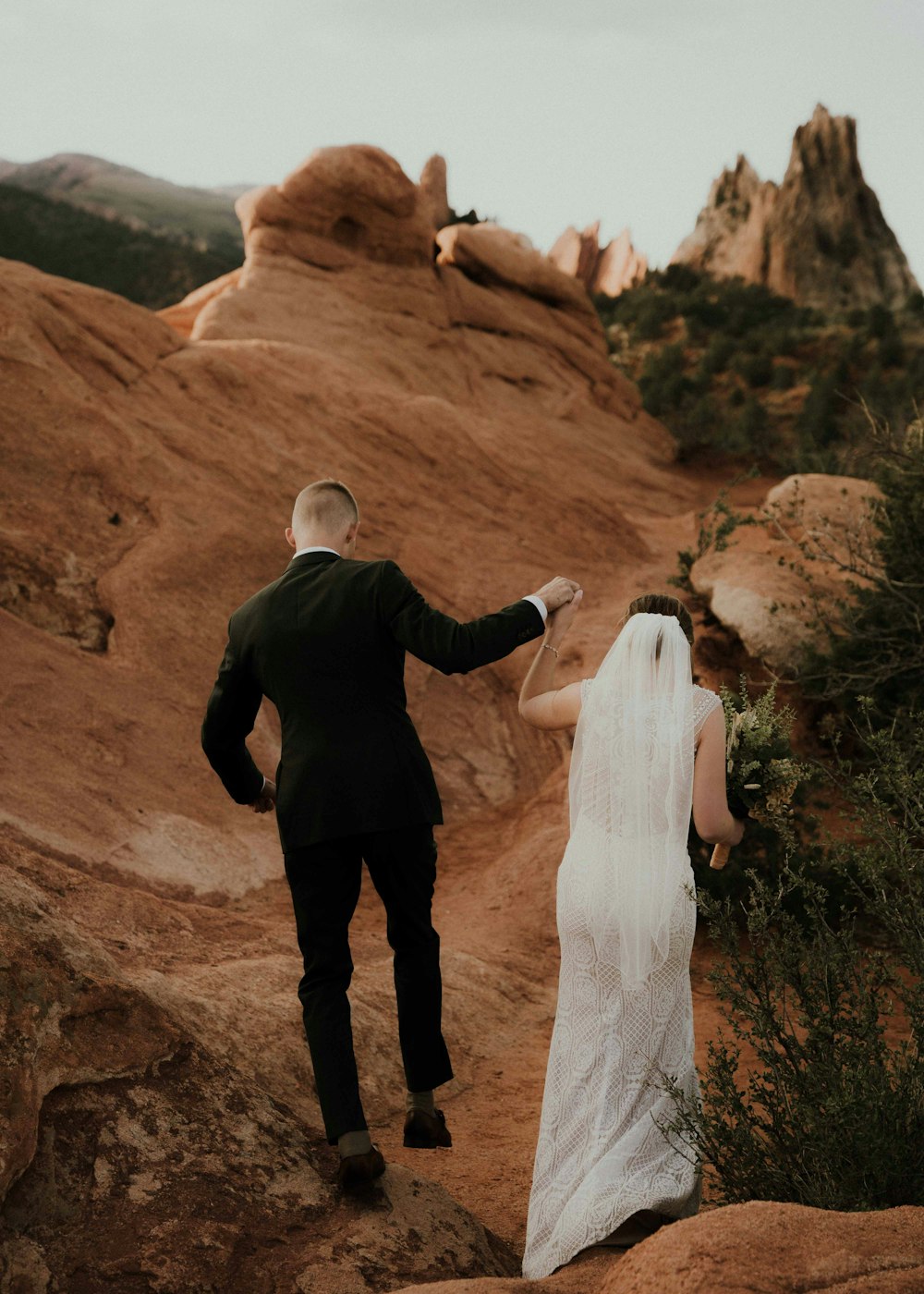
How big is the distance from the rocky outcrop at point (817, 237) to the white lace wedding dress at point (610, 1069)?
43401 millimetres

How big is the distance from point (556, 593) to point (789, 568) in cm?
789

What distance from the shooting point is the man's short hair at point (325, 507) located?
411 centimetres

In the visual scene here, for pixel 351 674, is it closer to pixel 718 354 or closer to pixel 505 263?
pixel 505 263

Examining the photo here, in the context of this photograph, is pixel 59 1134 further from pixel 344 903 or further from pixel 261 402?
pixel 261 402

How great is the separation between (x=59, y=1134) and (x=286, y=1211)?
2.33ft

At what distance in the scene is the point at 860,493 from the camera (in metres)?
12.8

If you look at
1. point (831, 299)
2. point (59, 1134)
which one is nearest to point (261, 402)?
point (59, 1134)

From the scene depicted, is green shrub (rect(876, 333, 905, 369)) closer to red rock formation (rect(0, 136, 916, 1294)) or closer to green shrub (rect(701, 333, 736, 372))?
green shrub (rect(701, 333, 736, 372))

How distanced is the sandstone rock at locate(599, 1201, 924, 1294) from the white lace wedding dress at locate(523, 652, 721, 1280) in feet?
3.15

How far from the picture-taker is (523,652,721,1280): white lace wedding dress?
3709mm

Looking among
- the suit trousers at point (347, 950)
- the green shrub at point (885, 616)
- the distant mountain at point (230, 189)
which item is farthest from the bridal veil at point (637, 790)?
the distant mountain at point (230, 189)

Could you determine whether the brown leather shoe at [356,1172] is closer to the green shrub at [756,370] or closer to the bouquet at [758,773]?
the bouquet at [758,773]

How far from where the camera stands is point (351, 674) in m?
3.88

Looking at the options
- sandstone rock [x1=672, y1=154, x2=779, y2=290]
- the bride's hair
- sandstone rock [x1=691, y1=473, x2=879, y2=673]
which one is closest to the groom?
the bride's hair
